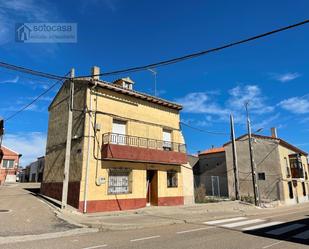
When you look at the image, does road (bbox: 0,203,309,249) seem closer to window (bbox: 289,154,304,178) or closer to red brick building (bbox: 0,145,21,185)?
window (bbox: 289,154,304,178)

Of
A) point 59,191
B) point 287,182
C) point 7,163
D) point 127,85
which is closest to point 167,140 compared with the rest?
point 127,85

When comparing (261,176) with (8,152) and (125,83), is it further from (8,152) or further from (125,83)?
(8,152)

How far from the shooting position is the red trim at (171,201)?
1717 cm

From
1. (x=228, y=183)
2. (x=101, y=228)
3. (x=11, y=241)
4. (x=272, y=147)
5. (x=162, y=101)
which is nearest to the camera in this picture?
(x=11, y=241)

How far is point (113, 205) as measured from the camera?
1475 cm

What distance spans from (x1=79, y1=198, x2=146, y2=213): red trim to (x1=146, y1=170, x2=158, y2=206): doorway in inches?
41.5

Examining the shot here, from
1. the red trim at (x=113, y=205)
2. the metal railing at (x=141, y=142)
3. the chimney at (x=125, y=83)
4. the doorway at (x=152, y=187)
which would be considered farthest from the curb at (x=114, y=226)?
the chimney at (x=125, y=83)

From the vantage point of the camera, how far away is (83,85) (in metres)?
15.7

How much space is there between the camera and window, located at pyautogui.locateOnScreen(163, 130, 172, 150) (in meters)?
18.8

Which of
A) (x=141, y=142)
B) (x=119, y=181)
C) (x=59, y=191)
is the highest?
(x=141, y=142)

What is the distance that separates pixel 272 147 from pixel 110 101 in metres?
21.0

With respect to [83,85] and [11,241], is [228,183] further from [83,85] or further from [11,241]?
[11,241]

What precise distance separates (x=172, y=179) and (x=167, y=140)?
9.30 feet

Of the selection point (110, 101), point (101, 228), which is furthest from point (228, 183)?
point (101, 228)
